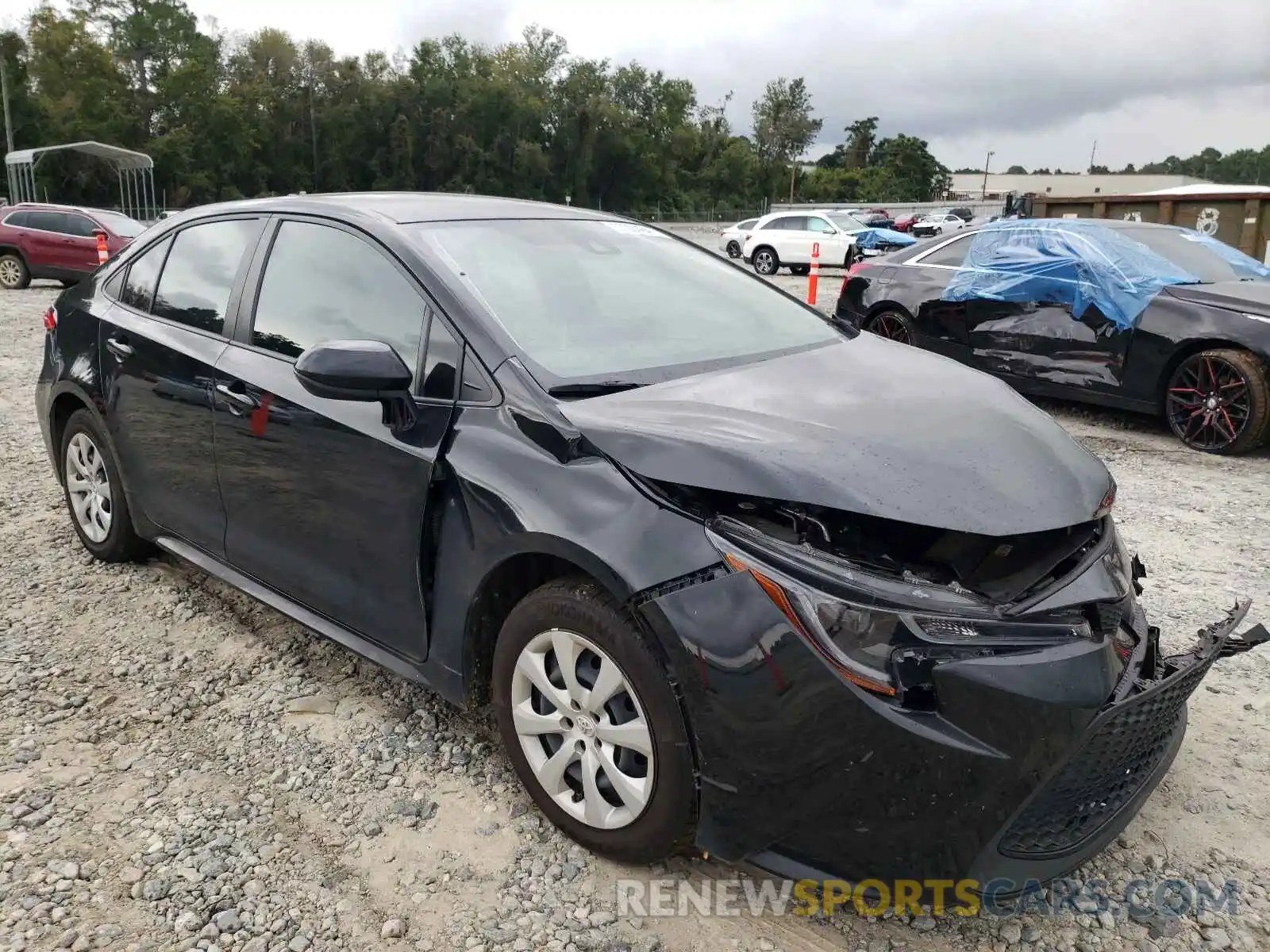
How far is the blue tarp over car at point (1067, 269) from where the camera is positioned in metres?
6.64

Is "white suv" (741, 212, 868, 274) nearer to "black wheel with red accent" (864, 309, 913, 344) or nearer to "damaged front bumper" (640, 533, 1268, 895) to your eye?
"black wheel with red accent" (864, 309, 913, 344)

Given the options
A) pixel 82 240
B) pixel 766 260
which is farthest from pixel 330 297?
pixel 766 260

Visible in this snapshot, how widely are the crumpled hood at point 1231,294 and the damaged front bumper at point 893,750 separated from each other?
17.2ft

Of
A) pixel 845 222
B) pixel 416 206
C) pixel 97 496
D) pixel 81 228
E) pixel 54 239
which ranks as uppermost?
pixel 416 206

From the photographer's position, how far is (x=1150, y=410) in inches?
261

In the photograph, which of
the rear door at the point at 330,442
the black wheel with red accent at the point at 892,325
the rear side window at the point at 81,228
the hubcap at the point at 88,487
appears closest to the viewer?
the rear door at the point at 330,442

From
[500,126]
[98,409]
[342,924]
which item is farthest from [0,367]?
[500,126]

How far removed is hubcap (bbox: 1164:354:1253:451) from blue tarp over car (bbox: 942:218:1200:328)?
53 cm

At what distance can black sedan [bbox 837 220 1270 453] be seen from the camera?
621 centimetres

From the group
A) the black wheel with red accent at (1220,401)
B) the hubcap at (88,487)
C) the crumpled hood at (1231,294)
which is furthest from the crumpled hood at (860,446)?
the crumpled hood at (1231,294)

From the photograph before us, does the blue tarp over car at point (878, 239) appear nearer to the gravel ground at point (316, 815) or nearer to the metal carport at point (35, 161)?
the metal carport at point (35, 161)

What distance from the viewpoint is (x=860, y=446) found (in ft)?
7.13

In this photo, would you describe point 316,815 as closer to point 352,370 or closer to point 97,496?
point 352,370

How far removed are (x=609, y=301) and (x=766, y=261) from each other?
21226 millimetres
